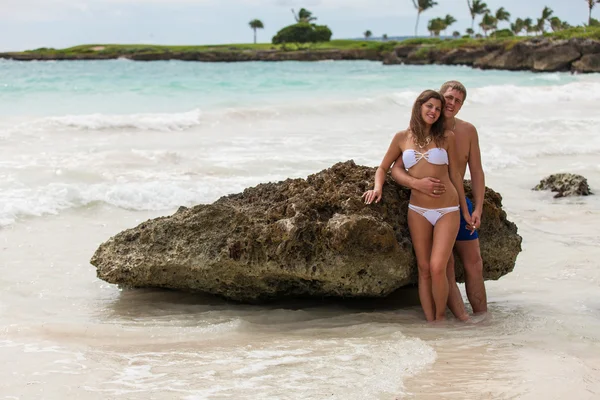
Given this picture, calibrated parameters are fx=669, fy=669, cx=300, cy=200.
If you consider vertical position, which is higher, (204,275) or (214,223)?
(214,223)

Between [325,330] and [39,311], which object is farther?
[39,311]

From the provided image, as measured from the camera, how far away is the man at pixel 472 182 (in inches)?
198

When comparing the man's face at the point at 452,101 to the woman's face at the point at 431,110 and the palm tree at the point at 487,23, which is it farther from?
the palm tree at the point at 487,23

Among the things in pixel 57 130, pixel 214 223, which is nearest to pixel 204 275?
pixel 214 223

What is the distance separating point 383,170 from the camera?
518 centimetres

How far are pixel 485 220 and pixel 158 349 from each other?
2.77 meters

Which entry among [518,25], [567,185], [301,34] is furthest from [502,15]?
[567,185]

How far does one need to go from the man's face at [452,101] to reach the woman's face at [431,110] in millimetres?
131

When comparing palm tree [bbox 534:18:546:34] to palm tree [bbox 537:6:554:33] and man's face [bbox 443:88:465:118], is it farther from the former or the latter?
man's face [bbox 443:88:465:118]

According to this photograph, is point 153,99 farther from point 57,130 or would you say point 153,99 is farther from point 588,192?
point 588,192

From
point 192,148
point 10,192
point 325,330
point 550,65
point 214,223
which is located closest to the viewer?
point 325,330

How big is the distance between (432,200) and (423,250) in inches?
15.0

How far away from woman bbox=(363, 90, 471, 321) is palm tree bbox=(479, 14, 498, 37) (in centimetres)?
11314

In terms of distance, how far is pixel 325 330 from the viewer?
4883 mm
